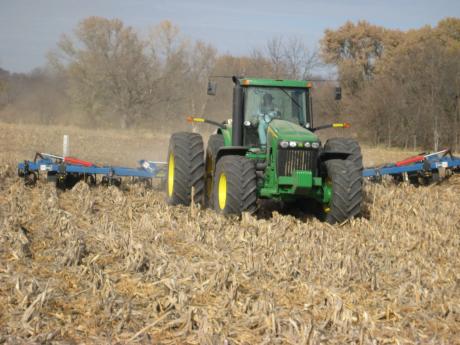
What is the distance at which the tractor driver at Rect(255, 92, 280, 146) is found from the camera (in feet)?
30.7

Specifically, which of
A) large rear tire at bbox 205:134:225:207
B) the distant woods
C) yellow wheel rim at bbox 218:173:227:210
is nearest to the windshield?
large rear tire at bbox 205:134:225:207

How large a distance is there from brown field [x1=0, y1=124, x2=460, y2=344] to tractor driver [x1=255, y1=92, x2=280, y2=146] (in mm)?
1235

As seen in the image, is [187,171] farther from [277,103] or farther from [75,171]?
[75,171]

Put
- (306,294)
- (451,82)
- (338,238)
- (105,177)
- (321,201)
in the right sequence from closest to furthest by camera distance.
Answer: (306,294)
(338,238)
(321,201)
(105,177)
(451,82)

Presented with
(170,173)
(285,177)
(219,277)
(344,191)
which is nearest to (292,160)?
(285,177)

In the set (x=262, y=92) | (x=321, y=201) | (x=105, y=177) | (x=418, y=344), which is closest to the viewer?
(x=418, y=344)

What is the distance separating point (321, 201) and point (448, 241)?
5.78 feet

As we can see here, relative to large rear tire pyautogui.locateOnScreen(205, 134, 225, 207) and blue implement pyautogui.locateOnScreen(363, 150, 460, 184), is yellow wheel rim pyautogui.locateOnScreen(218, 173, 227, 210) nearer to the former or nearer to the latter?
large rear tire pyautogui.locateOnScreen(205, 134, 225, 207)

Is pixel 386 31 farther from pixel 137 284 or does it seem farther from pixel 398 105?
pixel 137 284

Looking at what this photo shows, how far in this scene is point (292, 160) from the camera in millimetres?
8555

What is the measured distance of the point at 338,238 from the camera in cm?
770

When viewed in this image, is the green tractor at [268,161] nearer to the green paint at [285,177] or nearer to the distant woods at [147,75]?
the green paint at [285,177]

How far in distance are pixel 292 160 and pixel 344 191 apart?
758mm

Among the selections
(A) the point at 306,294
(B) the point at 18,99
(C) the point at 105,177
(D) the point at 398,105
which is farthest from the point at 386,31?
(A) the point at 306,294
